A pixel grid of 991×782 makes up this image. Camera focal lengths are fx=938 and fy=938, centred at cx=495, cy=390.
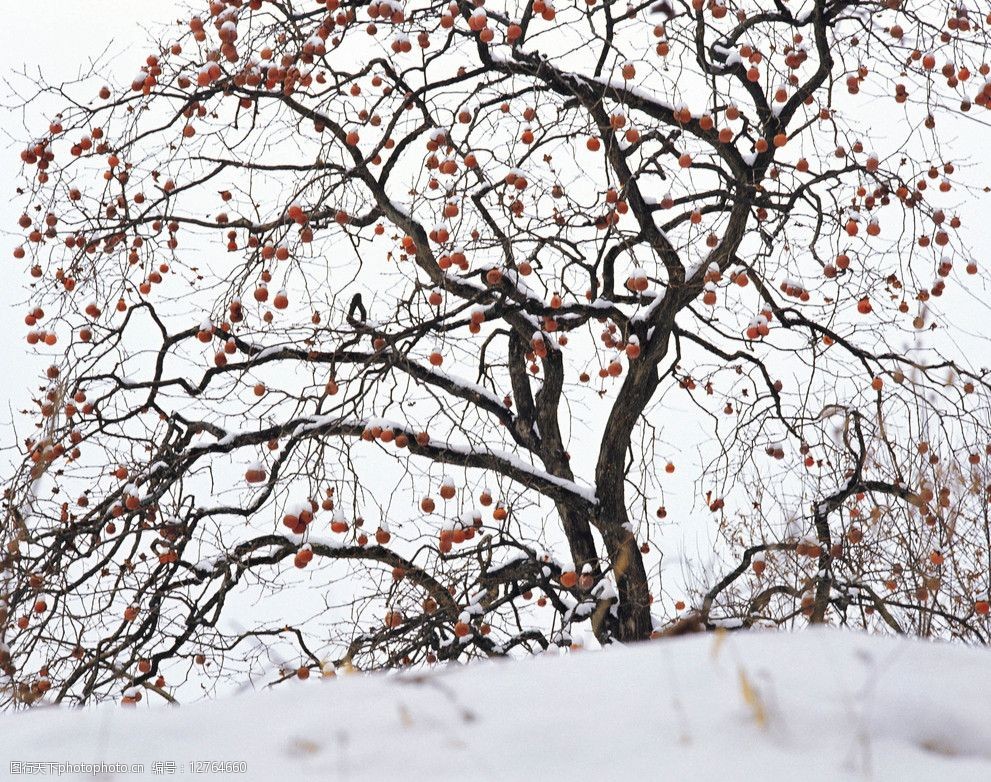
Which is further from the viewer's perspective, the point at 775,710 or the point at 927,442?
the point at 927,442

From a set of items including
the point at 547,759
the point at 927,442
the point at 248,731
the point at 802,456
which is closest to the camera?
the point at 547,759

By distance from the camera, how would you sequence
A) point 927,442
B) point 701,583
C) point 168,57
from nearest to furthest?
point 927,442 < point 168,57 < point 701,583

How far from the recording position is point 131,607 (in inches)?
188

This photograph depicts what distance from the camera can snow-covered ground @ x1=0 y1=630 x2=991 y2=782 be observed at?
49.1 inches

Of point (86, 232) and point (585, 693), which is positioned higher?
point (86, 232)

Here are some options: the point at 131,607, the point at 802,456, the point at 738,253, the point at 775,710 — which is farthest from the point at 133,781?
the point at 738,253

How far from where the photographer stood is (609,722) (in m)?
1.36

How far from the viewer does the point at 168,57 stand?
4969 mm

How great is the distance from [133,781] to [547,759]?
22.8 inches

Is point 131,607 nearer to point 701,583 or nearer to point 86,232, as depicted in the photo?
point 86,232

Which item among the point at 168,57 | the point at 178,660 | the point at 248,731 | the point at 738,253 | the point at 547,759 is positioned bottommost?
the point at 547,759

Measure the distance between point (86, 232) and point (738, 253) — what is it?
3.85 meters

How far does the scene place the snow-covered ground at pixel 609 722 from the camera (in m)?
1.25

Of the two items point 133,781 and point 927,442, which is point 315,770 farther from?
point 927,442
